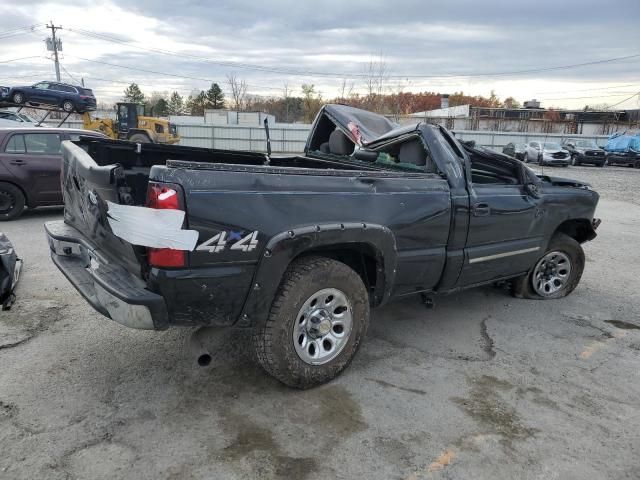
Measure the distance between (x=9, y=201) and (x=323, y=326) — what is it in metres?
7.35

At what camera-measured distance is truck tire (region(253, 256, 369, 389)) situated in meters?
3.09

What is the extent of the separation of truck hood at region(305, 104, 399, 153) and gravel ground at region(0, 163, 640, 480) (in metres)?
1.69

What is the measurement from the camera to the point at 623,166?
1294 inches

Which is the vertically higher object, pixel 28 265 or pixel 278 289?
pixel 278 289

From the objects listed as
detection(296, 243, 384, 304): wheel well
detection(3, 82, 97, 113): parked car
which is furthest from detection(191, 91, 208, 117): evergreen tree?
detection(296, 243, 384, 304): wheel well

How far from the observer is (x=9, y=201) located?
8445mm

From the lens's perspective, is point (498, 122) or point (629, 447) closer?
point (629, 447)

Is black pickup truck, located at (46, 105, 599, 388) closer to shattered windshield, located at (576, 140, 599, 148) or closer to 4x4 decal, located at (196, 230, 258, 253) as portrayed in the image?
4x4 decal, located at (196, 230, 258, 253)

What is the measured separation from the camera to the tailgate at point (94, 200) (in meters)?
2.91

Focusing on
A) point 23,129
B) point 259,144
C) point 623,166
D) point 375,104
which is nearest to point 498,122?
point 375,104

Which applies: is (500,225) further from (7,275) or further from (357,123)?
(7,275)

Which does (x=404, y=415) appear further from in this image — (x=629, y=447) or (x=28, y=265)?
(x=28, y=265)

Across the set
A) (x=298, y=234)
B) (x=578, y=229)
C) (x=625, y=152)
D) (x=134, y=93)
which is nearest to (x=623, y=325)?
(x=578, y=229)

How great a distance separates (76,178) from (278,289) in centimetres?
169
